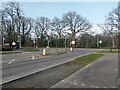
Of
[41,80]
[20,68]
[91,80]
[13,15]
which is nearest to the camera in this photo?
[91,80]

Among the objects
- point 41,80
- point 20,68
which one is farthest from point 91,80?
point 20,68

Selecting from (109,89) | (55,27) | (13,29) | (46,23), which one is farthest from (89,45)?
(109,89)

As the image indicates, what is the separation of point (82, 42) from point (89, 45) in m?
3.40

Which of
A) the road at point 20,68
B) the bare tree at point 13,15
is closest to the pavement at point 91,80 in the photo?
the road at point 20,68

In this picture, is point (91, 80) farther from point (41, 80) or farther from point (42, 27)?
point (42, 27)

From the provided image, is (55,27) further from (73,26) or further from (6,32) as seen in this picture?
(6,32)

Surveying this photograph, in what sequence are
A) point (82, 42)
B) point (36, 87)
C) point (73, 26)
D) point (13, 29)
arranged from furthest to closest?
1. point (82, 42)
2. point (73, 26)
3. point (13, 29)
4. point (36, 87)

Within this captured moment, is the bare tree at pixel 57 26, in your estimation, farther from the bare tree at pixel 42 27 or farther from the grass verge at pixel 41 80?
the grass verge at pixel 41 80

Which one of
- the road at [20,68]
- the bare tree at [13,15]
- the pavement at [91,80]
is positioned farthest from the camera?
the bare tree at [13,15]

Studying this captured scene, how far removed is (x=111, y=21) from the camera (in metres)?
29.6

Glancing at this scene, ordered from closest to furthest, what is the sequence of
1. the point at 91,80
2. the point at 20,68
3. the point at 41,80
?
1. the point at 91,80
2. the point at 41,80
3. the point at 20,68

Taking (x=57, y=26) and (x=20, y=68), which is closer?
(x=20, y=68)

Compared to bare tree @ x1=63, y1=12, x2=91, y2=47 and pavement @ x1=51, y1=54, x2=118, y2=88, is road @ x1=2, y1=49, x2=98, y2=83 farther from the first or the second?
bare tree @ x1=63, y1=12, x2=91, y2=47

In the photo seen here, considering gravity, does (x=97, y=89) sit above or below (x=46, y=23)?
below
